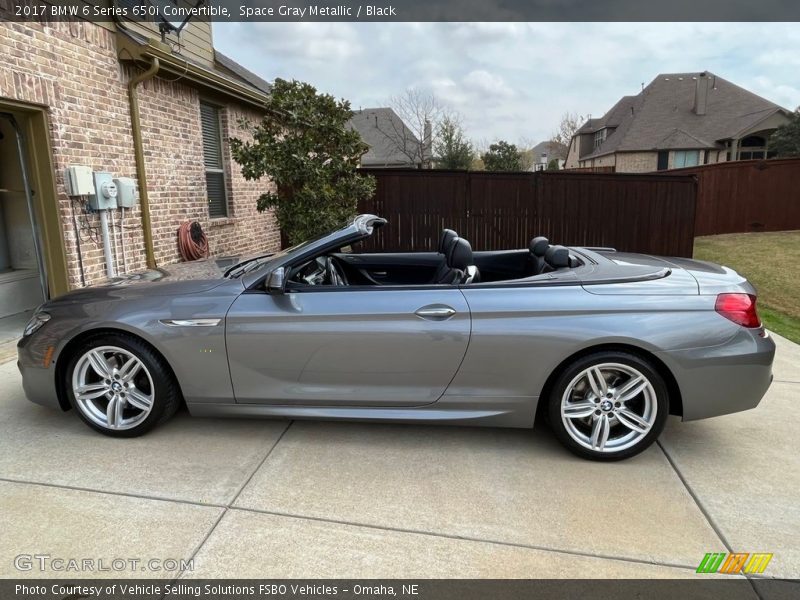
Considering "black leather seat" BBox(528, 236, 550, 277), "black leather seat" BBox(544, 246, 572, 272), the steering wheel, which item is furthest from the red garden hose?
"black leather seat" BBox(544, 246, 572, 272)

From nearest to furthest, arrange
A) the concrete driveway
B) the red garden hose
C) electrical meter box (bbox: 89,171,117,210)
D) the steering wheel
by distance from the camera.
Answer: the concrete driveway
the steering wheel
electrical meter box (bbox: 89,171,117,210)
the red garden hose

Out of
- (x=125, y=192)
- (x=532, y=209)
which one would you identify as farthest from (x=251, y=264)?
(x=532, y=209)

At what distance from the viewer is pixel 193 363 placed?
3154 millimetres

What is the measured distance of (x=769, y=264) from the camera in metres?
10.2

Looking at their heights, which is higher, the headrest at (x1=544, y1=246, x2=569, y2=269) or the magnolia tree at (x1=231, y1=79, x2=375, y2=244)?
the magnolia tree at (x1=231, y1=79, x2=375, y2=244)

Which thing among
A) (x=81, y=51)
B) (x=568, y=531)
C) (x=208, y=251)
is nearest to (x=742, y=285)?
(x=568, y=531)

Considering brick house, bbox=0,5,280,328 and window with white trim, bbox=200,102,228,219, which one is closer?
brick house, bbox=0,5,280,328

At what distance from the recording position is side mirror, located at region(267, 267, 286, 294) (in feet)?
10.0

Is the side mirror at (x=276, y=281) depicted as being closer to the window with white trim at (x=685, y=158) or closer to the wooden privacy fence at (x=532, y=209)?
the wooden privacy fence at (x=532, y=209)

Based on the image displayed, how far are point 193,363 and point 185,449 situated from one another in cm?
52

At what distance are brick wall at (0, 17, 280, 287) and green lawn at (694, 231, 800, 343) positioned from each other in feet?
24.9

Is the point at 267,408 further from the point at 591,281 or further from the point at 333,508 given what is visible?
the point at 591,281

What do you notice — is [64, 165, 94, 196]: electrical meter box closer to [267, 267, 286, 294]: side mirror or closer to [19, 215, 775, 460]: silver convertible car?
[19, 215, 775, 460]: silver convertible car

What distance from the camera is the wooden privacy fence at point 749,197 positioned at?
1495cm
